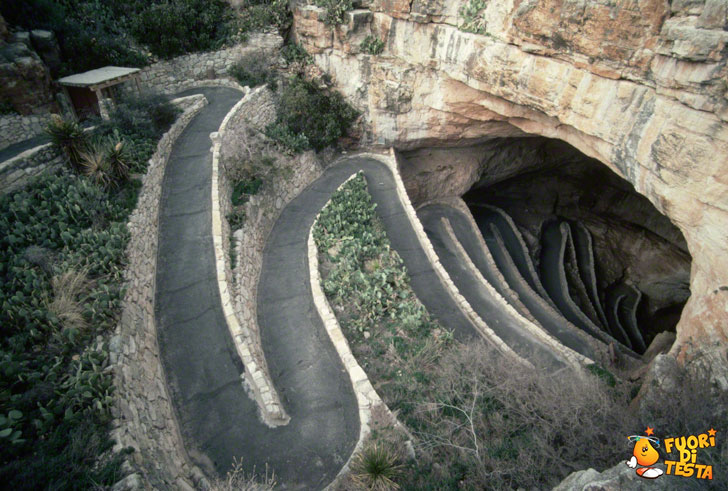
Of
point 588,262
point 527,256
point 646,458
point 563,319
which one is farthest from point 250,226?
point 588,262

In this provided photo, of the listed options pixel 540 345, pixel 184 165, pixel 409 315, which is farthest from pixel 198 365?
pixel 540 345

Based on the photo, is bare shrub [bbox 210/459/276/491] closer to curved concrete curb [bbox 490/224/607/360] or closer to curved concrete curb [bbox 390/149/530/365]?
curved concrete curb [bbox 390/149/530/365]

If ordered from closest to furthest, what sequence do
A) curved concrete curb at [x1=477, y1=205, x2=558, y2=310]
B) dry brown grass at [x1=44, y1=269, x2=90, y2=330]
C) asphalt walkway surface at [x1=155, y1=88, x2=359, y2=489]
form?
dry brown grass at [x1=44, y1=269, x2=90, y2=330]
asphalt walkway surface at [x1=155, y1=88, x2=359, y2=489]
curved concrete curb at [x1=477, y1=205, x2=558, y2=310]

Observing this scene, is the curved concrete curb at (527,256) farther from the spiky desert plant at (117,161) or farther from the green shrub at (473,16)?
the spiky desert plant at (117,161)

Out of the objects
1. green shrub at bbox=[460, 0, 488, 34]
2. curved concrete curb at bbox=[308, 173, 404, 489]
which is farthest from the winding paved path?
green shrub at bbox=[460, 0, 488, 34]

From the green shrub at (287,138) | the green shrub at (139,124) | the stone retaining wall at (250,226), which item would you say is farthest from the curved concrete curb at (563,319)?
the green shrub at (139,124)

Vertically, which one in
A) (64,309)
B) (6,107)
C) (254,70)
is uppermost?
(254,70)

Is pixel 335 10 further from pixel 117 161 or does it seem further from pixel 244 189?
pixel 117 161
